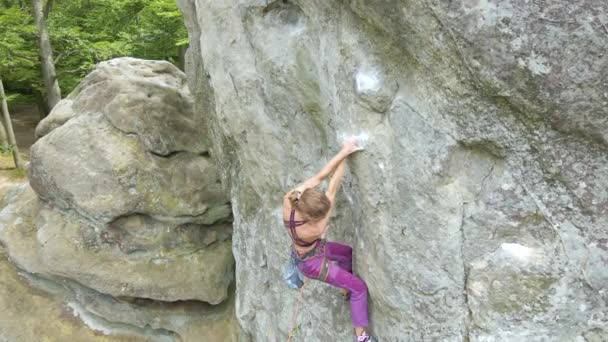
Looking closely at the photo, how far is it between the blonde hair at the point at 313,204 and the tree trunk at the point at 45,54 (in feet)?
49.8

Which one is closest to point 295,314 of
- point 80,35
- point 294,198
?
point 294,198

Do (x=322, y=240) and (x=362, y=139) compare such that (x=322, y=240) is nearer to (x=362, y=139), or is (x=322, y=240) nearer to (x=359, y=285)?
(x=359, y=285)

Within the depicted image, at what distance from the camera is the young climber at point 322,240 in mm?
5320

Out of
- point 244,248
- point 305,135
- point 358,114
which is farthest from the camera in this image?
point 244,248

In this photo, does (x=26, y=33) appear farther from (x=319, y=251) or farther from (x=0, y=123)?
(x=319, y=251)

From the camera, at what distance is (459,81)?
15.0ft

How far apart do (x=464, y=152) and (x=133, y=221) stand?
743 cm

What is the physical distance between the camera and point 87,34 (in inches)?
681

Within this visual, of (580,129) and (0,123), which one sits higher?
(580,129)

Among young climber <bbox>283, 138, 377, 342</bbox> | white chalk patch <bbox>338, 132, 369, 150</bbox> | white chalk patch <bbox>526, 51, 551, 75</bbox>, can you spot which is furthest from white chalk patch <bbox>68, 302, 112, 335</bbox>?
white chalk patch <bbox>526, 51, 551, 75</bbox>

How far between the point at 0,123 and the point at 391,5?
16270 millimetres

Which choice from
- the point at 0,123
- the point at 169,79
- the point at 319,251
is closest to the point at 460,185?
the point at 319,251

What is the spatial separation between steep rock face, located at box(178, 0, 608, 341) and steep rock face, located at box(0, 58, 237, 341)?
14.1ft

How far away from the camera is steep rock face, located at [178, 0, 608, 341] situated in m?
4.17
